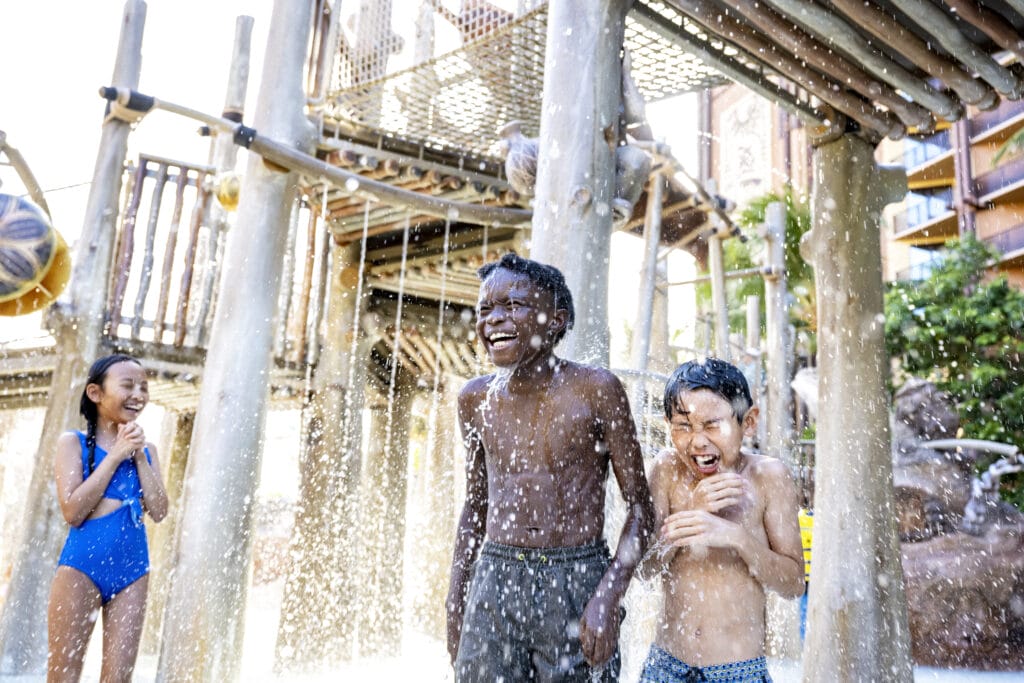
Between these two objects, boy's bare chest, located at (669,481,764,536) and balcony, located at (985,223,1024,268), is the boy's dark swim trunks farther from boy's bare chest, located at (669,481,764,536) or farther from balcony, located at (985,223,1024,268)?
balcony, located at (985,223,1024,268)

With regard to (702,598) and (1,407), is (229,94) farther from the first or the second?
(702,598)

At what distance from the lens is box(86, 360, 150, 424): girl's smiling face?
346 cm

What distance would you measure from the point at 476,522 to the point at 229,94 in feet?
28.7

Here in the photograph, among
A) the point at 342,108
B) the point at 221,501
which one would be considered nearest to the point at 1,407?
the point at 221,501

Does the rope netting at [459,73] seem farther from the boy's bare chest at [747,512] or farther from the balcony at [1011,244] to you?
the balcony at [1011,244]

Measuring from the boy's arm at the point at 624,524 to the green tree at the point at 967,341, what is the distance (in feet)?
48.0

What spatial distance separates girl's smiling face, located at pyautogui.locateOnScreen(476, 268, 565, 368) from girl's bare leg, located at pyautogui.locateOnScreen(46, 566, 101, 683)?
2.03m

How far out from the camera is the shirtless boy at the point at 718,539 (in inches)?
86.4

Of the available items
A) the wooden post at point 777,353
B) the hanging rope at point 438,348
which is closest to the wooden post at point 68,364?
the hanging rope at point 438,348

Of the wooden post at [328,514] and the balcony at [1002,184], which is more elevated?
the balcony at [1002,184]

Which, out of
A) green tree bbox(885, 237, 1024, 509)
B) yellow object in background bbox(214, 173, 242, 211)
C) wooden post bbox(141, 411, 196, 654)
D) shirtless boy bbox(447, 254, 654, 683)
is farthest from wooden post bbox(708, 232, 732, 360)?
green tree bbox(885, 237, 1024, 509)

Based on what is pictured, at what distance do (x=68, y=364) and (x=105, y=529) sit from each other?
13.9 feet

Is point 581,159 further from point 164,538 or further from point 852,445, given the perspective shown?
point 164,538

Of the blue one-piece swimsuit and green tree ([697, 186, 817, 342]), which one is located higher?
green tree ([697, 186, 817, 342])
